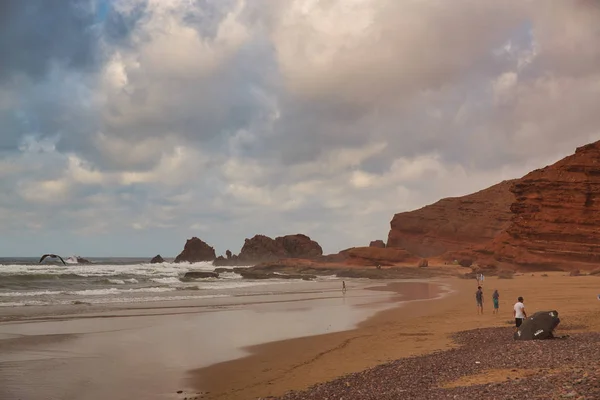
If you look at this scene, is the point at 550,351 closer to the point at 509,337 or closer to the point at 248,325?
the point at 509,337

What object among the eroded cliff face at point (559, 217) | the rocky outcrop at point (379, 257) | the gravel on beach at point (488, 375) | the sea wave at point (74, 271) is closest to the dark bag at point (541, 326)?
the gravel on beach at point (488, 375)

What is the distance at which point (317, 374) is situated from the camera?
1266 cm

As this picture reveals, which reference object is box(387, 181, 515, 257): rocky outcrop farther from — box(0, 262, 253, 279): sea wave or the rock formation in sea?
box(0, 262, 253, 279): sea wave

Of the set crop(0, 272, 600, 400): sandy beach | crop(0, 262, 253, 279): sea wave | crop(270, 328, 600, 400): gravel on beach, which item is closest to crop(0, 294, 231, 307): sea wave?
crop(0, 272, 600, 400): sandy beach

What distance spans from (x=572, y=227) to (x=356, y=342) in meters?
55.5

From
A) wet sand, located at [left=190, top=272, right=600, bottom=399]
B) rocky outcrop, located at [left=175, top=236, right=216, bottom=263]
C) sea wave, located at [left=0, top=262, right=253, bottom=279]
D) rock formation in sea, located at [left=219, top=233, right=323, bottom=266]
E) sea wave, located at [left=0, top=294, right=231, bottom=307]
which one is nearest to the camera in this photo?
wet sand, located at [left=190, top=272, right=600, bottom=399]

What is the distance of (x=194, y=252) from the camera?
157 meters

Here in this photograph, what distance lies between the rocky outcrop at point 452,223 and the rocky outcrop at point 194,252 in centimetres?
7313

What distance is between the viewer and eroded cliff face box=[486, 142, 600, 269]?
6097 centimetres

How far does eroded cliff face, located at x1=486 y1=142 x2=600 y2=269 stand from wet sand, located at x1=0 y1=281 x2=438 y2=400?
130ft

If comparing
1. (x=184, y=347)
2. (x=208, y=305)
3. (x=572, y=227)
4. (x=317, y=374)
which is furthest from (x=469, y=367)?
(x=572, y=227)

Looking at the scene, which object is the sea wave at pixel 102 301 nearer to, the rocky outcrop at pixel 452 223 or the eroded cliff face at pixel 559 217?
the eroded cliff face at pixel 559 217

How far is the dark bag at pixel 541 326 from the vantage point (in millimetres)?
13828

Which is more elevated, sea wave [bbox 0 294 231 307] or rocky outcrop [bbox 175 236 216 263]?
rocky outcrop [bbox 175 236 216 263]
